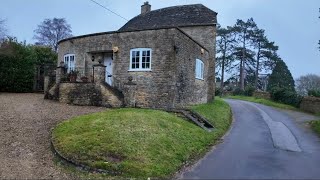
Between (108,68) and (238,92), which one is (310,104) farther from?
(238,92)

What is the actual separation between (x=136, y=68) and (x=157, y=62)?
1.55 m

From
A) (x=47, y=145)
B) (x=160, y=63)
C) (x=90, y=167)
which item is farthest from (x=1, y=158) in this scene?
(x=160, y=63)

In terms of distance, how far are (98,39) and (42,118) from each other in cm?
893

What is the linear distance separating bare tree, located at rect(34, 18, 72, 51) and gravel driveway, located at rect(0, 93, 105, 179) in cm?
4121

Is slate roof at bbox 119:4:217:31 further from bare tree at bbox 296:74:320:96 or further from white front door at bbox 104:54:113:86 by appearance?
bare tree at bbox 296:74:320:96

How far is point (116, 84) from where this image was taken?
75.0ft

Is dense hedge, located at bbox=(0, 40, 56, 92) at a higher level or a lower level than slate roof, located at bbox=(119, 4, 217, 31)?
lower

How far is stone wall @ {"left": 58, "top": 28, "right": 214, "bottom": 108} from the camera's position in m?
21.2

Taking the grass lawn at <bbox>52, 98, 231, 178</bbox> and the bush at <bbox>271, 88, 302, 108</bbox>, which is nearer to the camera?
the grass lawn at <bbox>52, 98, 231, 178</bbox>

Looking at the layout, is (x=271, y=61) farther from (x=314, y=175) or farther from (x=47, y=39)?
(x=314, y=175)

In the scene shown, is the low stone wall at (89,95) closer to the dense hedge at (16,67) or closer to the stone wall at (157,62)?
the stone wall at (157,62)

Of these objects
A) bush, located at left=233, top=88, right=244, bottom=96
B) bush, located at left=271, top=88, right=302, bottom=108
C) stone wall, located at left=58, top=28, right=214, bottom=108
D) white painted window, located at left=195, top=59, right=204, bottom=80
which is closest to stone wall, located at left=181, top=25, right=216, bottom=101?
white painted window, located at left=195, top=59, right=204, bottom=80

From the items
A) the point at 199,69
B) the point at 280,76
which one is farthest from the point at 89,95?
the point at 280,76

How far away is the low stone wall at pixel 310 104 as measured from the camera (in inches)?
1224
